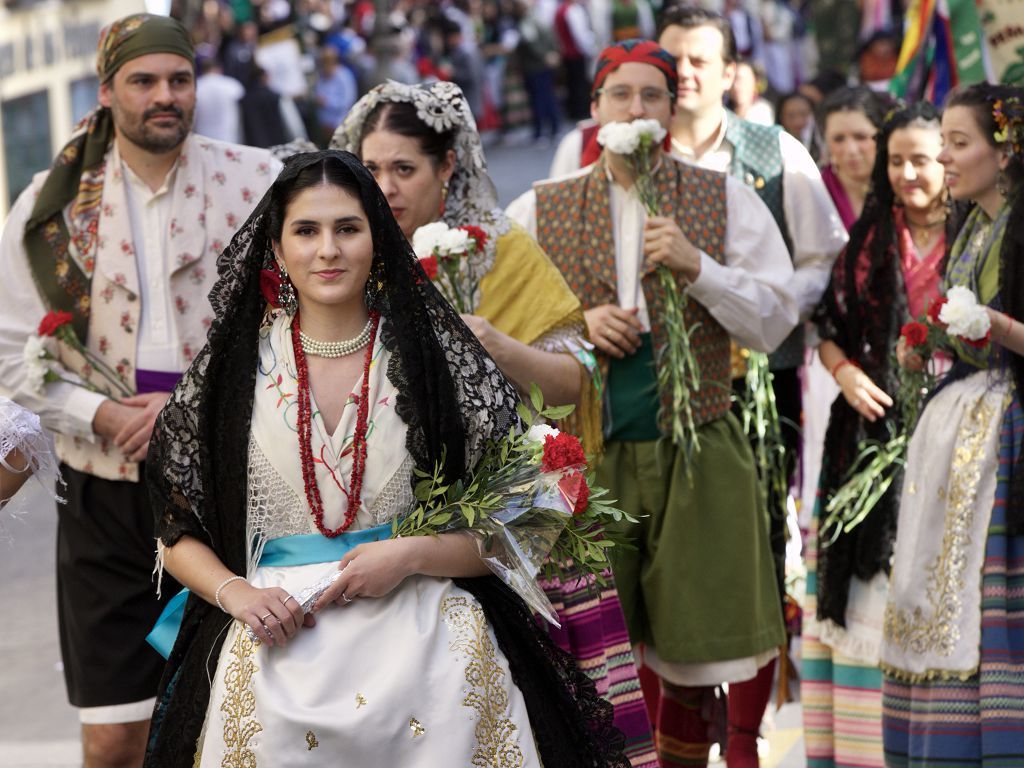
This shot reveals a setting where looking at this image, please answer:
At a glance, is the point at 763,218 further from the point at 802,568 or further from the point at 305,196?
the point at 305,196

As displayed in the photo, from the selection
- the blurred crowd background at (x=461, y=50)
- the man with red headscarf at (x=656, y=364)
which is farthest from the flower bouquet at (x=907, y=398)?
the blurred crowd background at (x=461, y=50)

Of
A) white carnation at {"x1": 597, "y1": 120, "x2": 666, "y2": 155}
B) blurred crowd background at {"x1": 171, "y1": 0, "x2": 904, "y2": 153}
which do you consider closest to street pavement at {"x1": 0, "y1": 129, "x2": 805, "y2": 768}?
white carnation at {"x1": 597, "y1": 120, "x2": 666, "y2": 155}

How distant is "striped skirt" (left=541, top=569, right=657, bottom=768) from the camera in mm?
4562

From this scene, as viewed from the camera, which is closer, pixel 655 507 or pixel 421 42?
pixel 655 507

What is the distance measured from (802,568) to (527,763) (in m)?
3.04

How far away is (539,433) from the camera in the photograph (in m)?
3.71

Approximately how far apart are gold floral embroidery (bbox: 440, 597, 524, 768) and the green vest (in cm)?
277

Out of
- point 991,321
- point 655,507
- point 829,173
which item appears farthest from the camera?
point 829,173

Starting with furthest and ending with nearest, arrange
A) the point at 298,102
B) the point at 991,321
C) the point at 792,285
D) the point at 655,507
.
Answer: the point at 298,102 → the point at 792,285 → the point at 655,507 → the point at 991,321

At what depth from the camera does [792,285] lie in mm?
5879

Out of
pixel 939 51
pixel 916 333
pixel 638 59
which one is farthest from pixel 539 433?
pixel 939 51

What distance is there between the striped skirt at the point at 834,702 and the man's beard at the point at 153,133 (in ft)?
8.62

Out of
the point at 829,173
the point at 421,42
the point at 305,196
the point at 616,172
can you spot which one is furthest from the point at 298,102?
the point at 305,196

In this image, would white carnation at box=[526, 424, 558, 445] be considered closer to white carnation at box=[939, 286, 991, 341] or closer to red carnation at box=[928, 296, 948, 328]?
white carnation at box=[939, 286, 991, 341]
